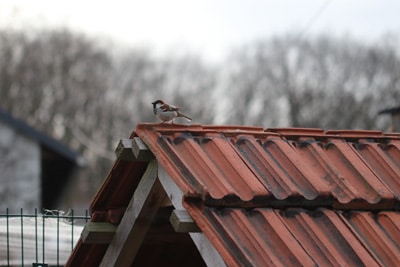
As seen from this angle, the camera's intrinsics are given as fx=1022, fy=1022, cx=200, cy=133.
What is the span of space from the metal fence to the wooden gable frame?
8.58 ft

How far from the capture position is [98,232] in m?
6.12

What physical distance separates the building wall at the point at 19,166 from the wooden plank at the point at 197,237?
1191 inches

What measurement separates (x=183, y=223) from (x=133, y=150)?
2.22ft

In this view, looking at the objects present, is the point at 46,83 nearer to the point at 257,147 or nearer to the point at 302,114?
the point at 302,114

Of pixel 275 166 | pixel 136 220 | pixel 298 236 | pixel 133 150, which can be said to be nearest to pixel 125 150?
pixel 133 150

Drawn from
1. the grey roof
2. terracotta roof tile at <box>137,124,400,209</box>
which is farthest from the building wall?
terracotta roof tile at <box>137,124,400,209</box>

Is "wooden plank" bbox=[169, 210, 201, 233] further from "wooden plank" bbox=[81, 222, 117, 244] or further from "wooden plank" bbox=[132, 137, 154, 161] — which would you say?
"wooden plank" bbox=[81, 222, 117, 244]

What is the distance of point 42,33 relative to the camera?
60281 mm

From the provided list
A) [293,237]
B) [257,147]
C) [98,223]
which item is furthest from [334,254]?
[98,223]

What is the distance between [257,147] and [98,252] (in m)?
1.49

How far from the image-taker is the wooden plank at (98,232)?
611 cm

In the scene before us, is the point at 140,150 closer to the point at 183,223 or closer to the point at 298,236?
the point at 183,223

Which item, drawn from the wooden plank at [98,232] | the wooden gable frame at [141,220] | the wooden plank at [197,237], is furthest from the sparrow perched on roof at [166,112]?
the wooden plank at [98,232]

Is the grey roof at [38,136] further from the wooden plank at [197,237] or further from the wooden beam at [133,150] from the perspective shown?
the wooden plank at [197,237]
